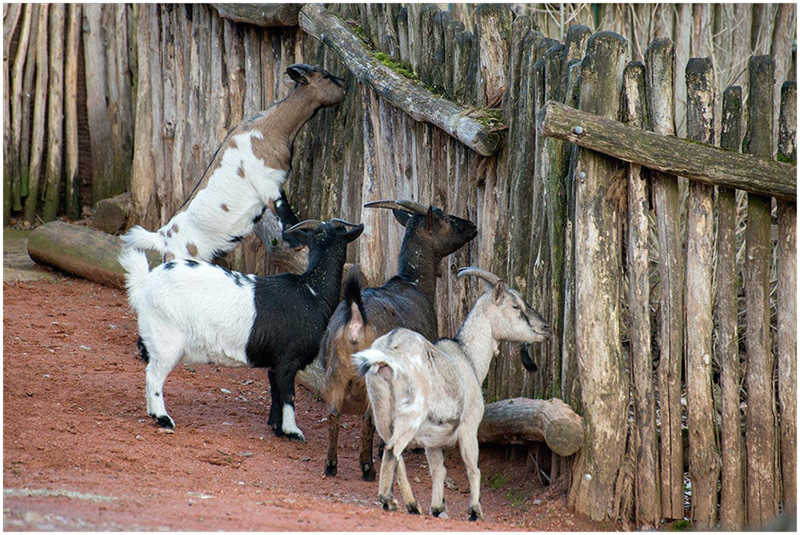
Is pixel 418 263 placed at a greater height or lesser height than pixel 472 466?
greater

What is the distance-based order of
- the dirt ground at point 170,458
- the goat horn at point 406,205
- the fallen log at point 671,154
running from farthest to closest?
the goat horn at point 406,205 < the fallen log at point 671,154 < the dirt ground at point 170,458

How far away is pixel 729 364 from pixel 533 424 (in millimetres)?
1045

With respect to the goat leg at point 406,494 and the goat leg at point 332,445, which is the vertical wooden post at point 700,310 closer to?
the goat leg at point 406,494

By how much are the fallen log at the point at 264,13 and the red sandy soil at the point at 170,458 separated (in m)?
2.69

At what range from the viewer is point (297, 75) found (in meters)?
7.99

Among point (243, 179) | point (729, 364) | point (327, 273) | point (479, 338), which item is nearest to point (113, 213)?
point (243, 179)

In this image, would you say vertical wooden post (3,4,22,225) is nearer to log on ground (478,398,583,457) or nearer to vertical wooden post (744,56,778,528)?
log on ground (478,398,583,457)

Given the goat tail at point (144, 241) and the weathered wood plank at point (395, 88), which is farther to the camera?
the goat tail at point (144, 241)

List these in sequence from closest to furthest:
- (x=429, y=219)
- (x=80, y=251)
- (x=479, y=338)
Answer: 1. (x=479, y=338)
2. (x=429, y=219)
3. (x=80, y=251)

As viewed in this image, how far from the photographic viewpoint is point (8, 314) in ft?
27.8

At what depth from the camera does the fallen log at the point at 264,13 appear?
8555 mm

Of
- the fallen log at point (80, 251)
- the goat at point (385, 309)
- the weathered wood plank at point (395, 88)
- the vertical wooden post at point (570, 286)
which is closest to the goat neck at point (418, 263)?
the goat at point (385, 309)

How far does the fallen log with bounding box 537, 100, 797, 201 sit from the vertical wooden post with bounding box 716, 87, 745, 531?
5.9 inches

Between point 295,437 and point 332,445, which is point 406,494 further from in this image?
point 295,437
